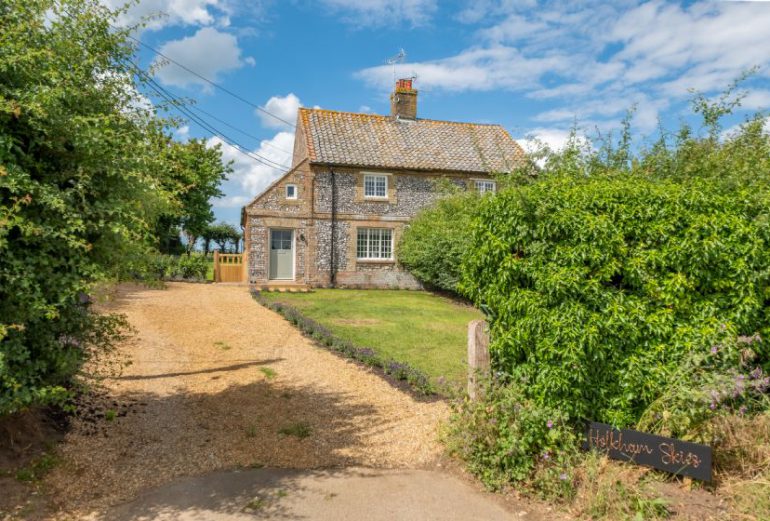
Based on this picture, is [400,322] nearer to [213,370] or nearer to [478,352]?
[213,370]

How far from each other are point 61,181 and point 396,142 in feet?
70.8

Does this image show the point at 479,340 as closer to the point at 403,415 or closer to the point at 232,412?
the point at 403,415

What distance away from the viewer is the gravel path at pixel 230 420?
17.3 ft

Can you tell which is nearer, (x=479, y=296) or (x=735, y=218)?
(x=735, y=218)

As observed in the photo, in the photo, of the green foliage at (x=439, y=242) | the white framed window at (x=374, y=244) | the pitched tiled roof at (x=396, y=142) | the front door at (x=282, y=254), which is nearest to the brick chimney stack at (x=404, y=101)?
the pitched tiled roof at (x=396, y=142)

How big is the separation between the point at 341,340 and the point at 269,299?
25.7 feet

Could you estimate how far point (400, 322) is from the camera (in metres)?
14.7

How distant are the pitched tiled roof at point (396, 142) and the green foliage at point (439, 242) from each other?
2817 mm

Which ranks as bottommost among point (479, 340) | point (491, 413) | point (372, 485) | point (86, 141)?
point (372, 485)

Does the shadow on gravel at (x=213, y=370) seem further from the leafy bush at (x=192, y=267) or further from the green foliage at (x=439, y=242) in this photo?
the leafy bush at (x=192, y=267)

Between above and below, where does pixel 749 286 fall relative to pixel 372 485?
above

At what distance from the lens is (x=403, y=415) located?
7145 millimetres

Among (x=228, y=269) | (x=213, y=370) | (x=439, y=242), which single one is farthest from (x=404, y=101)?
(x=213, y=370)

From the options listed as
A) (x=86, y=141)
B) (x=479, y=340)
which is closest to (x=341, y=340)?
(x=479, y=340)
